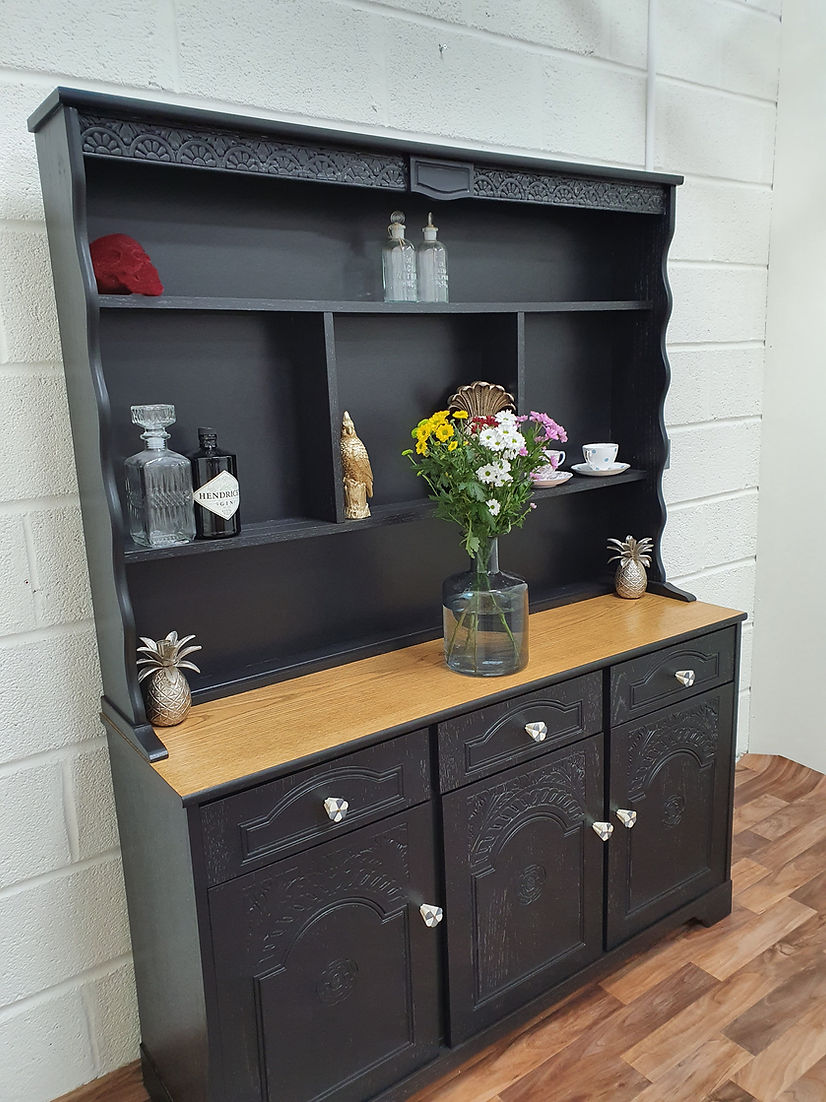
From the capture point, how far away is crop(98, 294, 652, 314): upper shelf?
1.35 m

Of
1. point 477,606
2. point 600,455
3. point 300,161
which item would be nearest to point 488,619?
point 477,606

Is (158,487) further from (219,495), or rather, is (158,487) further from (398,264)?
(398,264)

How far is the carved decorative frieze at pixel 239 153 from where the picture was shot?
1.28 meters

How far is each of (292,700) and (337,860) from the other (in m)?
0.30

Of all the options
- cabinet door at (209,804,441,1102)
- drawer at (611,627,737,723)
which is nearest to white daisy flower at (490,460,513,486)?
drawer at (611,627,737,723)

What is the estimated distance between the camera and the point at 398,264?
1702 mm

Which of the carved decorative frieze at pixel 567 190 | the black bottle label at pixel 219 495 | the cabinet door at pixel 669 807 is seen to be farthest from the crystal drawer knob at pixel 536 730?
the carved decorative frieze at pixel 567 190

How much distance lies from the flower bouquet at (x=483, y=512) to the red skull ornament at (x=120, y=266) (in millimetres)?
555

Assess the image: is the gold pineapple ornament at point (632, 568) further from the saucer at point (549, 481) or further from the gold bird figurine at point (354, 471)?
the gold bird figurine at point (354, 471)

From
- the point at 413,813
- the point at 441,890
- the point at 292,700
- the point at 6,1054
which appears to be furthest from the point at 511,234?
the point at 6,1054

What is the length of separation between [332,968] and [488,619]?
68 centimetres

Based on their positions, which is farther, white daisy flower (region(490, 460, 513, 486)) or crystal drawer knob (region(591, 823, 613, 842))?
crystal drawer knob (region(591, 823, 613, 842))

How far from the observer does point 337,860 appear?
1431mm

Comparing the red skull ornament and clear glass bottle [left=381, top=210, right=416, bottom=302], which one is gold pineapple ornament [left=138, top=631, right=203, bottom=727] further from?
clear glass bottle [left=381, top=210, right=416, bottom=302]
